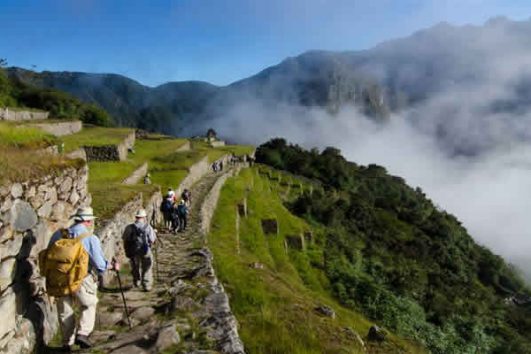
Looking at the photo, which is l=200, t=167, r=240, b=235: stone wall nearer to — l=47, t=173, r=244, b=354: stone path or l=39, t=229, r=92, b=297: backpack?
l=47, t=173, r=244, b=354: stone path

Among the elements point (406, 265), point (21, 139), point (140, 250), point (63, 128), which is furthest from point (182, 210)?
point (406, 265)

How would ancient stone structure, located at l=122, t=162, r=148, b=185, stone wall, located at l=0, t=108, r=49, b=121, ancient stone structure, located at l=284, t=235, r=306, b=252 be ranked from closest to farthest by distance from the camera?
ancient stone structure, located at l=122, t=162, r=148, b=185
ancient stone structure, located at l=284, t=235, r=306, b=252
stone wall, located at l=0, t=108, r=49, b=121

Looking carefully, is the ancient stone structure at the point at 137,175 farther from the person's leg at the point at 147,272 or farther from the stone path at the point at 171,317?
the person's leg at the point at 147,272

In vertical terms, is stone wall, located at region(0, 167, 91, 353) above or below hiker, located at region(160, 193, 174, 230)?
above

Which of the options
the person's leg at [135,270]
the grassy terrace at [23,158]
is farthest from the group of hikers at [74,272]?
the person's leg at [135,270]

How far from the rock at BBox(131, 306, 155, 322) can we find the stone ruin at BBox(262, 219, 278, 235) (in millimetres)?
22085

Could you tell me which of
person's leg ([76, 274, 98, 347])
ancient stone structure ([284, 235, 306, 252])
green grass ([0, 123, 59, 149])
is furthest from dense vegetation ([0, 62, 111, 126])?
person's leg ([76, 274, 98, 347])

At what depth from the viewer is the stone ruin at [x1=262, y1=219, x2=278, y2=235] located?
99.8ft

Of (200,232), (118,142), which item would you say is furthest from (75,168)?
(118,142)

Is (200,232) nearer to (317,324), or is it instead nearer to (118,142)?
(317,324)

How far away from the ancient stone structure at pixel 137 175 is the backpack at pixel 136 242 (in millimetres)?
13641

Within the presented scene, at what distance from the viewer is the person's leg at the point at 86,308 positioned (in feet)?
20.9

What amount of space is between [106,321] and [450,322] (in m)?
20.3

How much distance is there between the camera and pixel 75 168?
333 inches
